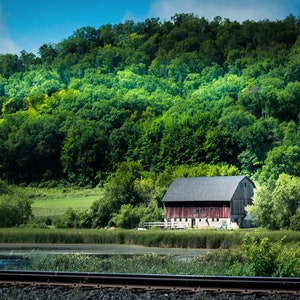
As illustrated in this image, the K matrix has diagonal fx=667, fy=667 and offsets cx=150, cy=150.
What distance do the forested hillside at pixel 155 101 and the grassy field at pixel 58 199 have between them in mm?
6861

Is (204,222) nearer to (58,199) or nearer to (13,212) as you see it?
(13,212)

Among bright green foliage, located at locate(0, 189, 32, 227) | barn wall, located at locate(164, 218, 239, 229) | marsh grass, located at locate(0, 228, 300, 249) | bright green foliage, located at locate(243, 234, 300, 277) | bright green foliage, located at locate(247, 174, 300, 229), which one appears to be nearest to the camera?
→ bright green foliage, located at locate(243, 234, 300, 277)

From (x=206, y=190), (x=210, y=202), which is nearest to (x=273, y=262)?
(x=210, y=202)

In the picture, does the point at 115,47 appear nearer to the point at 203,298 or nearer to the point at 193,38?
the point at 193,38

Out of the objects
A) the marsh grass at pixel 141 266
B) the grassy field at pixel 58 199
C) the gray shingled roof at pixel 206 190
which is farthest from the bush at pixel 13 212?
the marsh grass at pixel 141 266

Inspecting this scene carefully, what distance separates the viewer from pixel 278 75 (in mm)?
129875

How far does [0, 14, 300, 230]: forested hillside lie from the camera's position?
107312 mm

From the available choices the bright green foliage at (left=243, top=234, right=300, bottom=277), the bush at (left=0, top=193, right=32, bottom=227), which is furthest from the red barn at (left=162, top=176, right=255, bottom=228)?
the bright green foliage at (left=243, top=234, right=300, bottom=277)

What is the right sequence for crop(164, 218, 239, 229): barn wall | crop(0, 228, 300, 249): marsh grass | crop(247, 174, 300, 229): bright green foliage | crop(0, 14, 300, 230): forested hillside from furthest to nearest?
1. crop(0, 14, 300, 230): forested hillside
2. crop(164, 218, 239, 229): barn wall
3. crop(247, 174, 300, 229): bright green foliage
4. crop(0, 228, 300, 249): marsh grass

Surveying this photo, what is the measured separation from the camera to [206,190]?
6881 centimetres

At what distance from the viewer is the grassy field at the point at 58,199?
261 feet

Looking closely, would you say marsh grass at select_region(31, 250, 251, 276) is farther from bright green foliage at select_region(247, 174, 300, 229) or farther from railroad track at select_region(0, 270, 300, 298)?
bright green foliage at select_region(247, 174, 300, 229)

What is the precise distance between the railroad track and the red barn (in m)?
52.7

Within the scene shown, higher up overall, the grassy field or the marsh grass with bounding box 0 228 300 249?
the grassy field
